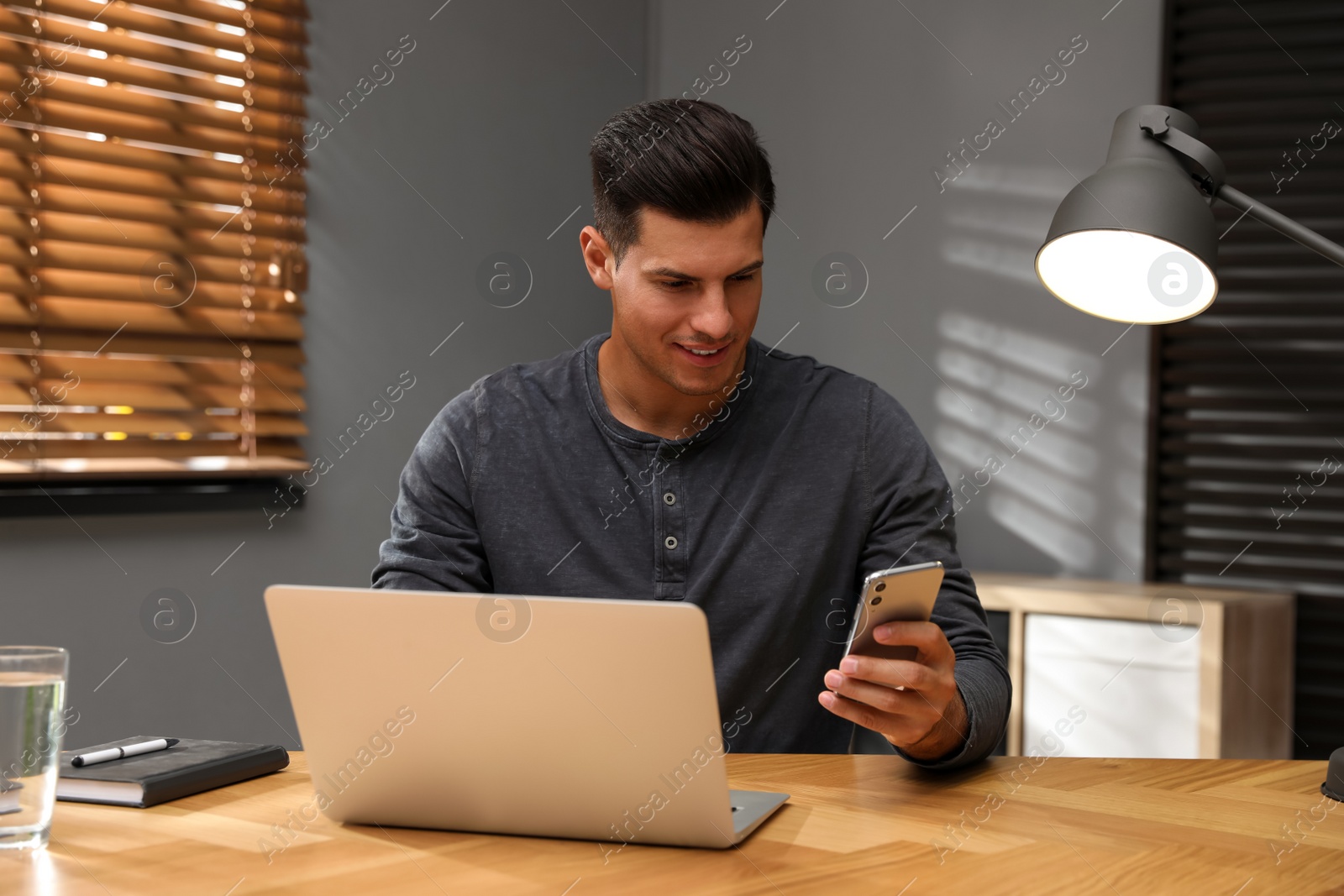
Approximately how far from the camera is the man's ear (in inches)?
67.6

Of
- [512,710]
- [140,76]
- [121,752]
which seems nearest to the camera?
[512,710]

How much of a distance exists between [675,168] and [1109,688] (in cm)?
167

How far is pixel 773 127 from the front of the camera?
3641 mm

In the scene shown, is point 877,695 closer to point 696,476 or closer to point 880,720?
point 880,720

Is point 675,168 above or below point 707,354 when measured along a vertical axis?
above

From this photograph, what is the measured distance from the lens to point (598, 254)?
174 cm

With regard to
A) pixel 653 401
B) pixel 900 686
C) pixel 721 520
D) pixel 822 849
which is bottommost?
pixel 822 849

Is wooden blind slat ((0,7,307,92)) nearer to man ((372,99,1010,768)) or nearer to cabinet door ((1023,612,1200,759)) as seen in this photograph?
man ((372,99,1010,768))

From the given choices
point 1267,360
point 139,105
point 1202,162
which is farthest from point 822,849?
point 1267,360

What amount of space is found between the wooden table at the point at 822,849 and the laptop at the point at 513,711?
0.03 meters

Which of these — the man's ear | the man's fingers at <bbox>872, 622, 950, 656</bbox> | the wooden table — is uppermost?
the man's ear

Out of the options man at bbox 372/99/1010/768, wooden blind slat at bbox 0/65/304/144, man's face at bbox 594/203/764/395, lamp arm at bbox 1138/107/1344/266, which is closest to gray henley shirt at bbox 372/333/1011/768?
man at bbox 372/99/1010/768

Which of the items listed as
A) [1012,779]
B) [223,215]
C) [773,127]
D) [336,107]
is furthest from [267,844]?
[773,127]

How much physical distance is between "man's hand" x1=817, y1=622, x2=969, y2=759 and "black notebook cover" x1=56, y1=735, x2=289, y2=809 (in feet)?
1.85
